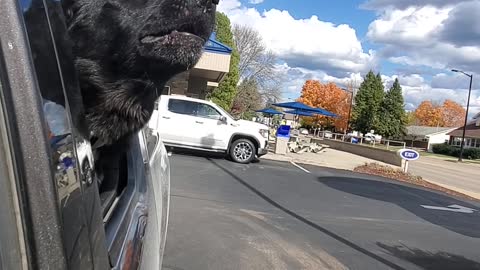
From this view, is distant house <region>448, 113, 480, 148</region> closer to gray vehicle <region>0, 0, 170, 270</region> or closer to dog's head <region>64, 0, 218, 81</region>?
dog's head <region>64, 0, 218, 81</region>

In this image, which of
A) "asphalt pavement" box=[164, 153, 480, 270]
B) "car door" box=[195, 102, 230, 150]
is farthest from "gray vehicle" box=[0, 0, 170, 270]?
"car door" box=[195, 102, 230, 150]

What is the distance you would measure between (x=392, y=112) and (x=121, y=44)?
8625 centimetres

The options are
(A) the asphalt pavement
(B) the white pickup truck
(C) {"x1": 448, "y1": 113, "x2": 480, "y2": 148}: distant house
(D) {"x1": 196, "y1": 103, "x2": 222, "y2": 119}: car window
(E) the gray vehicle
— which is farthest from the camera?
(C) {"x1": 448, "y1": 113, "x2": 480, "y2": 148}: distant house

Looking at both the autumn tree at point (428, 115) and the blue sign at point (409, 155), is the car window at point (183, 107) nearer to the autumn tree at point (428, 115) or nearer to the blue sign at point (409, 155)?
the blue sign at point (409, 155)

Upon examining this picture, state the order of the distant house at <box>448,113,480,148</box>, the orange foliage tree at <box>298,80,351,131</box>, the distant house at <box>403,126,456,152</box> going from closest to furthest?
the distant house at <box>448,113,480,148</box> < the orange foliage tree at <box>298,80,351,131</box> < the distant house at <box>403,126,456,152</box>

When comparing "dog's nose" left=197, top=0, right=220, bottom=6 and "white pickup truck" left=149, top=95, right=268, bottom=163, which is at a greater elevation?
"dog's nose" left=197, top=0, right=220, bottom=6

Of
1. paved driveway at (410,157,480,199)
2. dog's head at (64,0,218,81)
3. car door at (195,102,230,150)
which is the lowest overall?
paved driveway at (410,157,480,199)

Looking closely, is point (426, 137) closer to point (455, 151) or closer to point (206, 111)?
point (455, 151)

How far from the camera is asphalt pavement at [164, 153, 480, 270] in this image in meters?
→ 5.87

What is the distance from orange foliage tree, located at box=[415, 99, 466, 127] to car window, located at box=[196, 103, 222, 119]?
114 m

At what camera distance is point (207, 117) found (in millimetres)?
16328

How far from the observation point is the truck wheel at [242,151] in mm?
16109

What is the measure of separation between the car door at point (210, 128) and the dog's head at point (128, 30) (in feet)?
→ 46.7

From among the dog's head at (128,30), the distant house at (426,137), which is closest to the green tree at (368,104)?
the distant house at (426,137)
